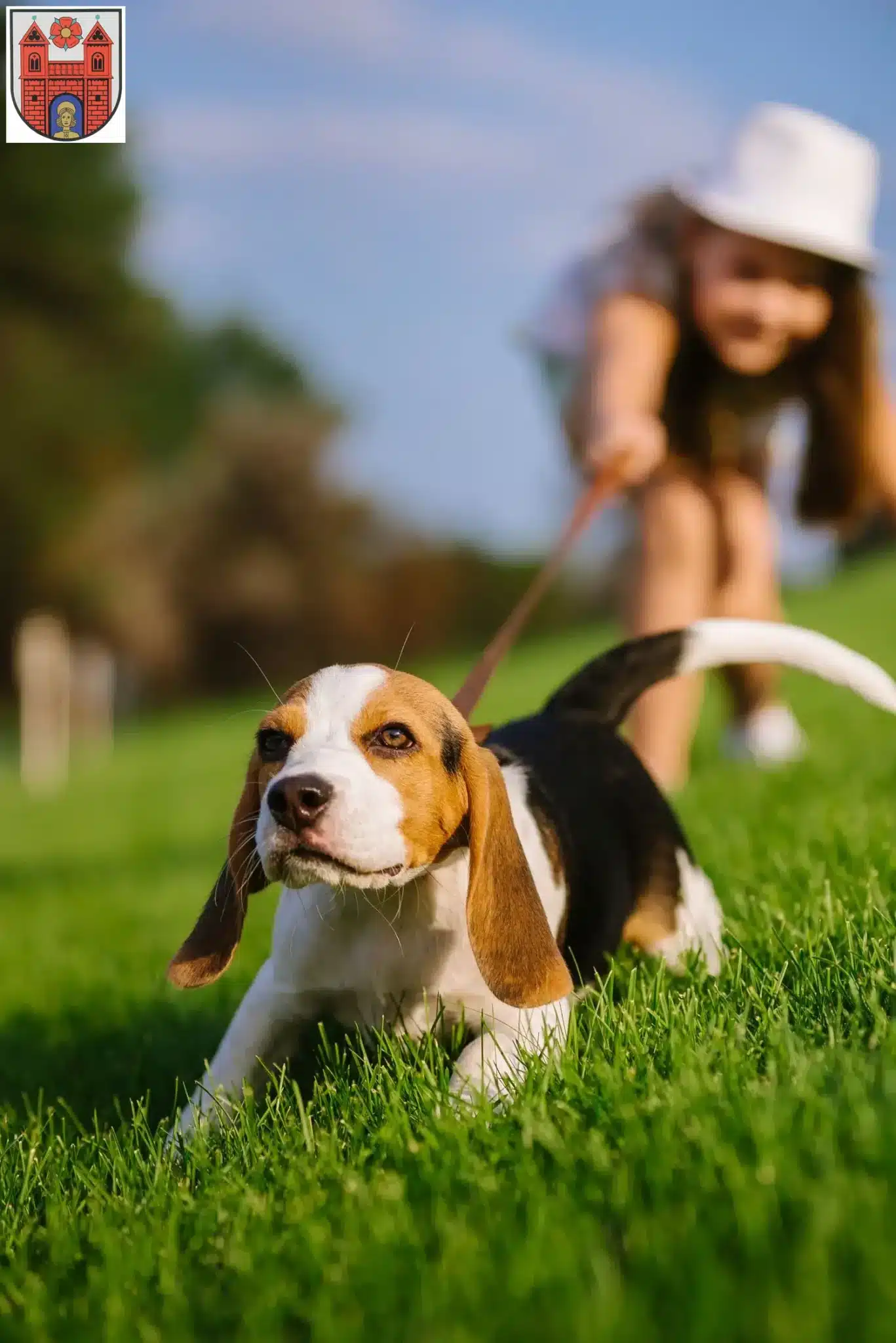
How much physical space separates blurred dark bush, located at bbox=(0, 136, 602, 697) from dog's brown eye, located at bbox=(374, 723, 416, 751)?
32.6 m

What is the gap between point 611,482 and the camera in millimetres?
4555

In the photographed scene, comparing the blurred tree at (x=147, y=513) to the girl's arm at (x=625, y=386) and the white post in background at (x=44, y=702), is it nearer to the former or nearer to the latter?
the white post in background at (x=44, y=702)

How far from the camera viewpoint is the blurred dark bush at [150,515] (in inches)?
1469

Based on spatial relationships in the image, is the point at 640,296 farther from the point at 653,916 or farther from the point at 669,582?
the point at 653,916

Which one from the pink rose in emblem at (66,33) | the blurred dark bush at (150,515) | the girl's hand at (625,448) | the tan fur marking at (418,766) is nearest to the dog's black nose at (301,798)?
the tan fur marking at (418,766)

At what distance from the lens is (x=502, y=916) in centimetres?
299

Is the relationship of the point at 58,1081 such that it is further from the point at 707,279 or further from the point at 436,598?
the point at 436,598

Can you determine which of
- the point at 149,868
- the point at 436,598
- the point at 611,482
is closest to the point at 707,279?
the point at 611,482

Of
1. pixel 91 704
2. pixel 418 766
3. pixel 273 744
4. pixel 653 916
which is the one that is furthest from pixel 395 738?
pixel 91 704

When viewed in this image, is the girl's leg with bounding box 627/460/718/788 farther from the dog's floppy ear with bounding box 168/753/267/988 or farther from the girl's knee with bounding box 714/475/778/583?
the dog's floppy ear with bounding box 168/753/267/988

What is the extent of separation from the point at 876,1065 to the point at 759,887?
195 cm

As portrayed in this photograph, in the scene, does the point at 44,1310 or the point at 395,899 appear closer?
the point at 44,1310

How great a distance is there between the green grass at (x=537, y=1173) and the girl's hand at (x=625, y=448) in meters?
1.35

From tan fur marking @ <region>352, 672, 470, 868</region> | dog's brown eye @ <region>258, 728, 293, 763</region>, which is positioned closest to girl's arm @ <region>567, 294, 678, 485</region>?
tan fur marking @ <region>352, 672, 470, 868</region>
